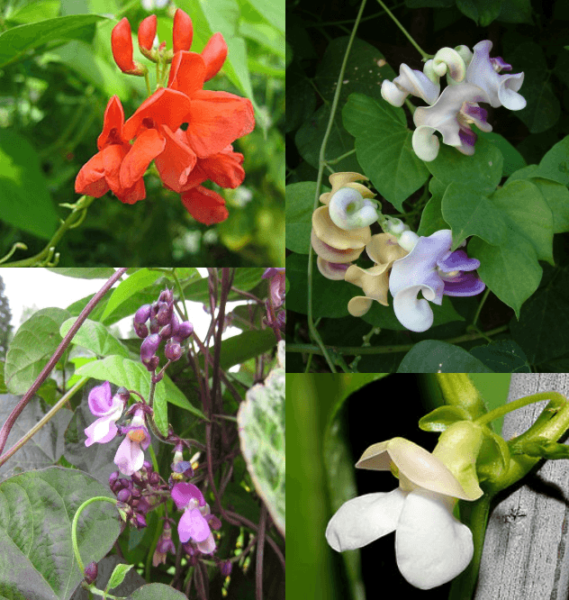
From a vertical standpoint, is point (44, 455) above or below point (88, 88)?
below

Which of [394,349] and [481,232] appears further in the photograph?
[394,349]

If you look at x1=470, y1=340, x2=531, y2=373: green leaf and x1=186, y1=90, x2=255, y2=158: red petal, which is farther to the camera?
x1=470, y1=340, x2=531, y2=373: green leaf

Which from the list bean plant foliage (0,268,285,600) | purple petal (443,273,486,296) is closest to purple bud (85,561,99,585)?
bean plant foliage (0,268,285,600)

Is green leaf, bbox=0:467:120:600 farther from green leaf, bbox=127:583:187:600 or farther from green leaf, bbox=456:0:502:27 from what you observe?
green leaf, bbox=456:0:502:27

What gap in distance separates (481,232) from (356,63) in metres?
0.24

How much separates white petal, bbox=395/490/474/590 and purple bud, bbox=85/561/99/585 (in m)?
0.30

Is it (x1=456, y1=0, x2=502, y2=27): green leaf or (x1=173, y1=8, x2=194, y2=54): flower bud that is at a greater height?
(x1=173, y1=8, x2=194, y2=54): flower bud

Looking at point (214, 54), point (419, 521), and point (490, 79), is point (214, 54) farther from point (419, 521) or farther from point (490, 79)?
point (419, 521)

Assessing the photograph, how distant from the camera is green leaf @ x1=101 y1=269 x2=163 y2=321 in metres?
0.64

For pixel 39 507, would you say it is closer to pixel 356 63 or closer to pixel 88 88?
pixel 88 88

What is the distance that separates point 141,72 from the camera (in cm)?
58

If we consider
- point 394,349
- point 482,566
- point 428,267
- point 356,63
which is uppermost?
point 356,63

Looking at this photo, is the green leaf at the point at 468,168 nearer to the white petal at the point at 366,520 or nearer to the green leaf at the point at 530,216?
the green leaf at the point at 530,216

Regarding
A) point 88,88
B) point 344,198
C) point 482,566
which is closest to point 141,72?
point 88,88
